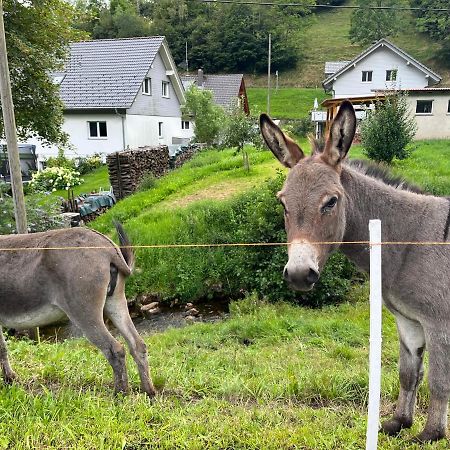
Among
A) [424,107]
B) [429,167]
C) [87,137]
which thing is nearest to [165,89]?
[87,137]

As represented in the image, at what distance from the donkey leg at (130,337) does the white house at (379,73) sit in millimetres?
32752

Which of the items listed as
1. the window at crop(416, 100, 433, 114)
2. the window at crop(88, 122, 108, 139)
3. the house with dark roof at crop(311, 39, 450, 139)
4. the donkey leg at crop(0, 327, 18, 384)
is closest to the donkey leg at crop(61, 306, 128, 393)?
the donkey leg at crop(0, 327, 18, 384)

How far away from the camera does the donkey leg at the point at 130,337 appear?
3.77m

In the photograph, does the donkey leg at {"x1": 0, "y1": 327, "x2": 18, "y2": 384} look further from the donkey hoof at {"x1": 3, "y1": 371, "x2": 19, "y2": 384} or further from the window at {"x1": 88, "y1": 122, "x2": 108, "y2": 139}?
the window at {"x1": 88, "y1": 122, "x2": 108, "y2": 139}

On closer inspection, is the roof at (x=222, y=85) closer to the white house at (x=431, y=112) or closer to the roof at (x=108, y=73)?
the roof at (x=108, y=73)

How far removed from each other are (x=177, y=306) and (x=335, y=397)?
6.25m

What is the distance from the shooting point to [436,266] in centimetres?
267

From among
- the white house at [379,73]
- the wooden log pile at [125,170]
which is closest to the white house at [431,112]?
the white house at [379,73]

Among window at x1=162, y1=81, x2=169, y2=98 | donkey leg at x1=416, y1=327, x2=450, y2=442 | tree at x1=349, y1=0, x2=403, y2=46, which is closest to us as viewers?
donkey leg at x1=416, y1=327, x2=450, y2=442

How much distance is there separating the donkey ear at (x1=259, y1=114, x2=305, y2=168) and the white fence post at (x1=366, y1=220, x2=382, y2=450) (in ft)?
2.32

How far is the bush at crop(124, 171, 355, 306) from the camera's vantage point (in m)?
8.49

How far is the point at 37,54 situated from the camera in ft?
31.3

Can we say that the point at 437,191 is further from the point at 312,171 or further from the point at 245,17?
the point at 245,17

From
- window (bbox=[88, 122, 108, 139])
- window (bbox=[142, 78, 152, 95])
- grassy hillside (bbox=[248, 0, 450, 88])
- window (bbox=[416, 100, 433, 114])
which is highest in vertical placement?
grassy hillside (bbox=[248, 0, 450, 88])
